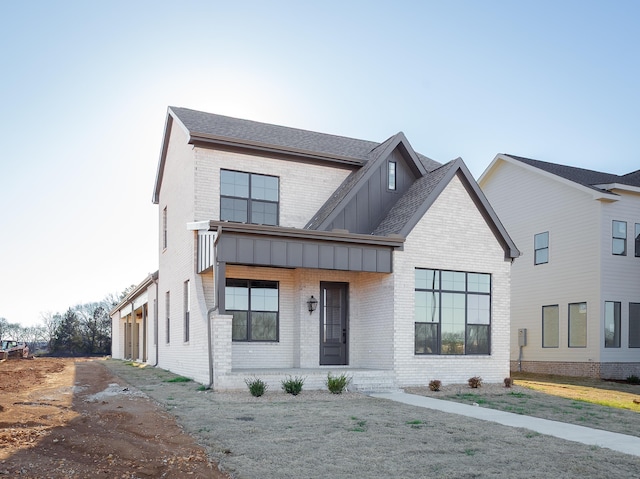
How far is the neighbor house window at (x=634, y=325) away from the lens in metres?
23.5

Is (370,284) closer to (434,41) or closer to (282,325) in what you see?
(282,325)

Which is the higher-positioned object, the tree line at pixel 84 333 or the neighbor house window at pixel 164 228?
the neighbor house window at pixel 164 228

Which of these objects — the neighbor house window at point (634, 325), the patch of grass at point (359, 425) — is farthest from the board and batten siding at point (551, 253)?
the patch of grass at point (359, 425)

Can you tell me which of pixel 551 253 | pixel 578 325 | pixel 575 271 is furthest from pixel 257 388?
pixel 551 253

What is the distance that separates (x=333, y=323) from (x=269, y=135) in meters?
6.30

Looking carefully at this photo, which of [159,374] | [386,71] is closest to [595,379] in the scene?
[386,71]

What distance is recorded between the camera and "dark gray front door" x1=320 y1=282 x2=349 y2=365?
17953 mm

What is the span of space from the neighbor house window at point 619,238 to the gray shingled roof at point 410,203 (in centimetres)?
927

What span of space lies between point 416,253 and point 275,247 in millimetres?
4218

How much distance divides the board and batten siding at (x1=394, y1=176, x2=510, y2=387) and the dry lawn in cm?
329

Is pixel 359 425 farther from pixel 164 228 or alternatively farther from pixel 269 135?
pixel 164 228

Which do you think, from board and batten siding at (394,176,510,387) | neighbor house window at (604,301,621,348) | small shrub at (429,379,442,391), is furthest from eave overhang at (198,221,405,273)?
neighbor house window at (604,301,621,348)

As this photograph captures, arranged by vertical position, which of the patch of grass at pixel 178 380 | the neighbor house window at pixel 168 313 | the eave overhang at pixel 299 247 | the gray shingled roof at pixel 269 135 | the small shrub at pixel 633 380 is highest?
the gray shingled roof at pixel 269 135

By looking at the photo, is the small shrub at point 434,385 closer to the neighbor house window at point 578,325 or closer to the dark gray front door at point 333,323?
the dark gray front door at point 333,323
